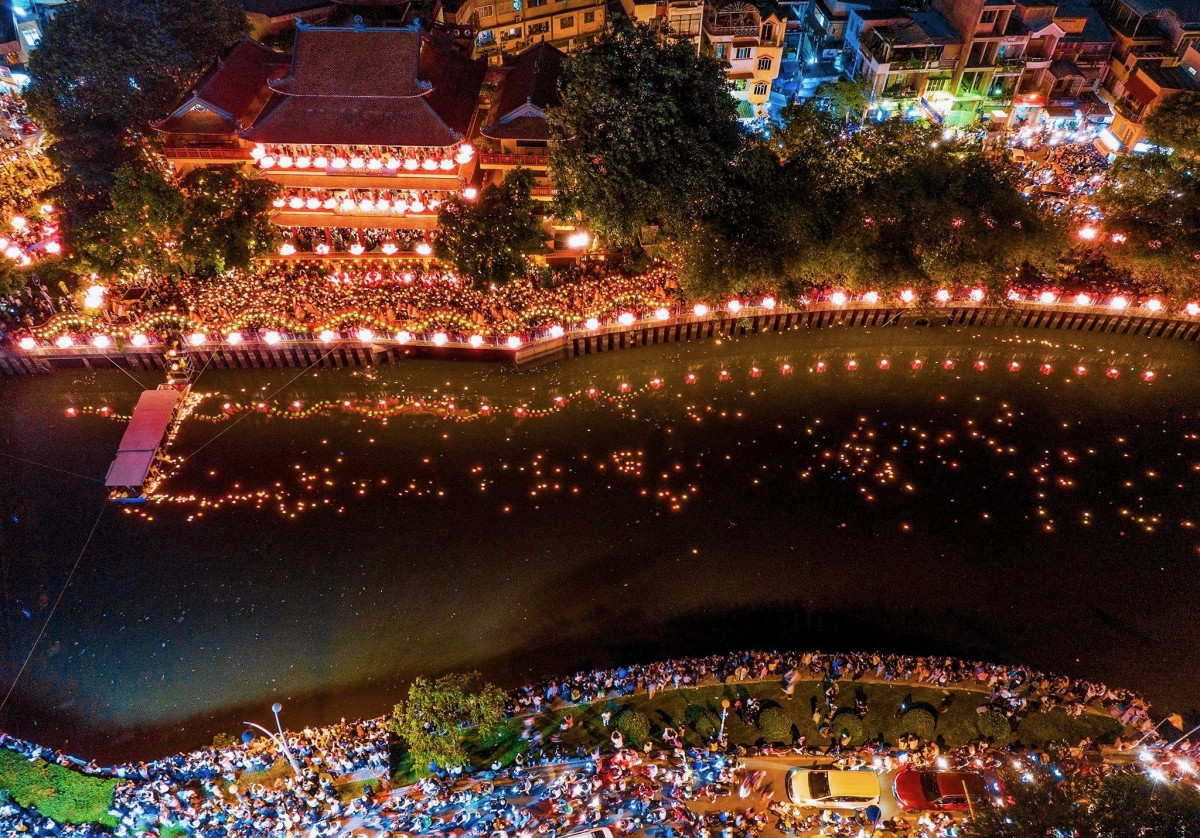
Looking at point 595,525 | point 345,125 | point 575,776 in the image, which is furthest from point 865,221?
point 575,776

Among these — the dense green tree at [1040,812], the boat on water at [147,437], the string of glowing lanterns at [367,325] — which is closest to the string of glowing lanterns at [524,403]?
the boat on water at [147,437]

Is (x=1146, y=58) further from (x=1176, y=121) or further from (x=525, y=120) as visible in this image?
(x=525, y=120)

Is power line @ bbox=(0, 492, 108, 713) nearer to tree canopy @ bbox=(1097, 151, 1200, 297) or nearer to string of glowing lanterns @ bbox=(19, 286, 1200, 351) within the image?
string of glowing lanterns @ bbox=(19, 286, 1200, 351)

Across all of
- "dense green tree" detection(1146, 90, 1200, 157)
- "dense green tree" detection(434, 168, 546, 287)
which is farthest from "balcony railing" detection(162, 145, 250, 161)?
"dense green tree" detection(1146, 90, 1200, 157)

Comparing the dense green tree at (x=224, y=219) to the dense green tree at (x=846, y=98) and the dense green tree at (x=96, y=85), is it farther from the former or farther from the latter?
the dense green tree at (x=846, y=98)

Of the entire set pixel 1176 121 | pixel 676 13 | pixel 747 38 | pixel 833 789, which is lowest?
pixel 833 789

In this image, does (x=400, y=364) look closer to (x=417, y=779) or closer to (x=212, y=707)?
(x=212, y=707)

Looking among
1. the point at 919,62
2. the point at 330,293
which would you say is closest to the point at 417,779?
the point at 330,293
